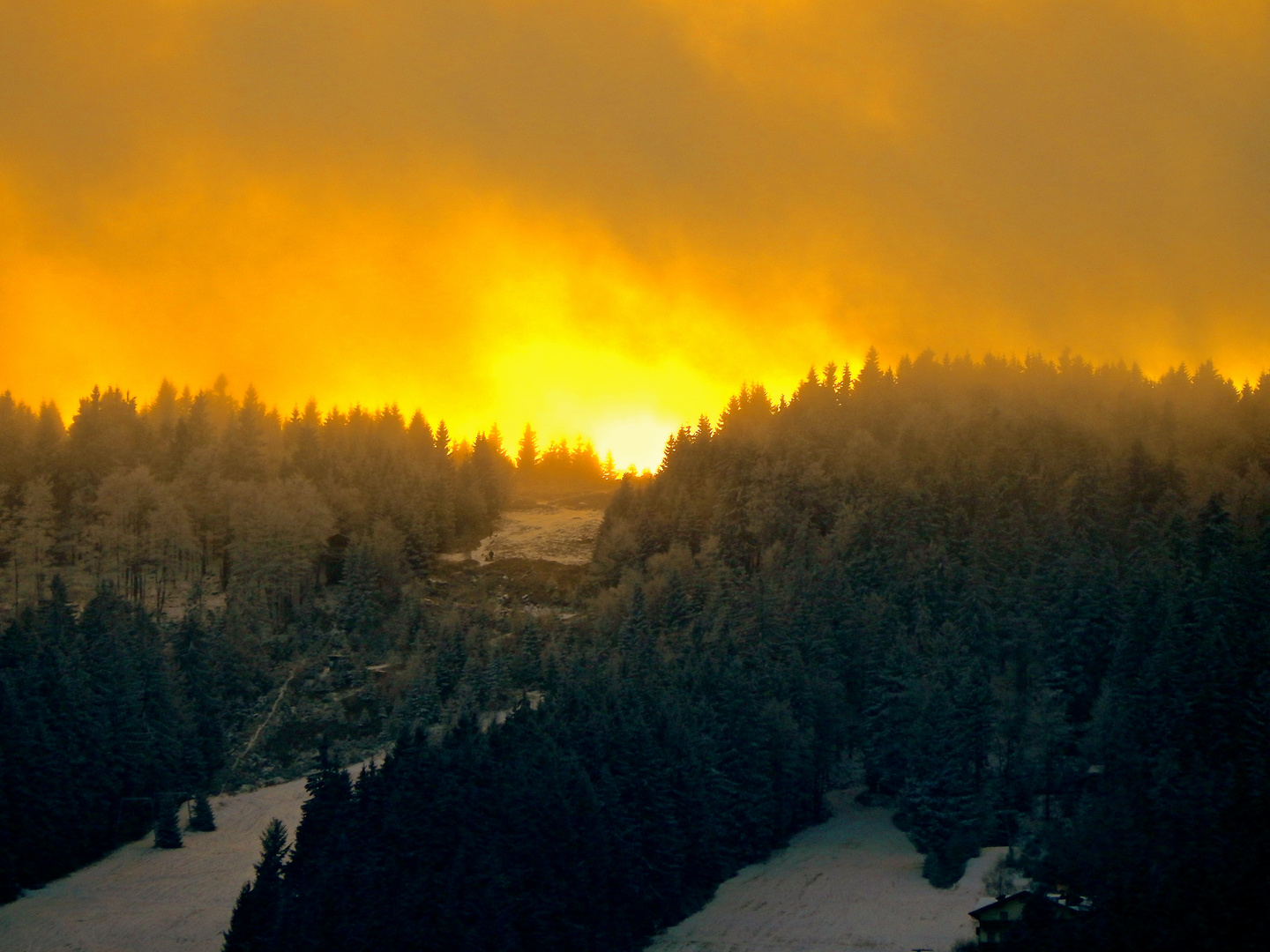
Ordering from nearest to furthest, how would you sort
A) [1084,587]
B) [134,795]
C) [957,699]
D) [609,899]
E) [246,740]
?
[609,899] < [957,699] < [134,795] < [1084,587] < [246,740]

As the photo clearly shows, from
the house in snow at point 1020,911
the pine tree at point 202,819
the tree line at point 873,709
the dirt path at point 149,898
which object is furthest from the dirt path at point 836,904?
the pine tree at point 202,819

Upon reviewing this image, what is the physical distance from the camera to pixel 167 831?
87.6 metres

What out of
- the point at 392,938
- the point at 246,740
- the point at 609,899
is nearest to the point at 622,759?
the point at 609,899

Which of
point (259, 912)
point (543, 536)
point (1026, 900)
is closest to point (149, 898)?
point (259, 912)

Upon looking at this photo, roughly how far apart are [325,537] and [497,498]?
40.4 metres

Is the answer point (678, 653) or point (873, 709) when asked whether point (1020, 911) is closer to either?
point (873, 709)

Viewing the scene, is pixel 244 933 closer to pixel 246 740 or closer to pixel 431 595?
pixel 246 740

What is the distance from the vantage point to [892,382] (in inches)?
7298

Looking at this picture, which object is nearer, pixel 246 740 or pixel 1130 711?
pixel 1130 711

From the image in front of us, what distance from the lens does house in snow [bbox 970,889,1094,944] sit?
176 ft

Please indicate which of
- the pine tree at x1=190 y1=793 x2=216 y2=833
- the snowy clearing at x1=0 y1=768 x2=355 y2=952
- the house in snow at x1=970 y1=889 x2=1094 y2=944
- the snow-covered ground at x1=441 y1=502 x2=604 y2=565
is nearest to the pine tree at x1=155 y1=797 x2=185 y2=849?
the snowy clearing at x1=0 y1=768 x2=355 y2=952

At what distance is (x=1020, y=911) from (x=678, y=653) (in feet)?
154

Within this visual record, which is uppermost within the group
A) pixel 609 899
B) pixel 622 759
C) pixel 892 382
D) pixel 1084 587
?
pixel 892 382

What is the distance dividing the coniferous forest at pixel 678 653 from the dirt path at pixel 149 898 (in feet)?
9.44
